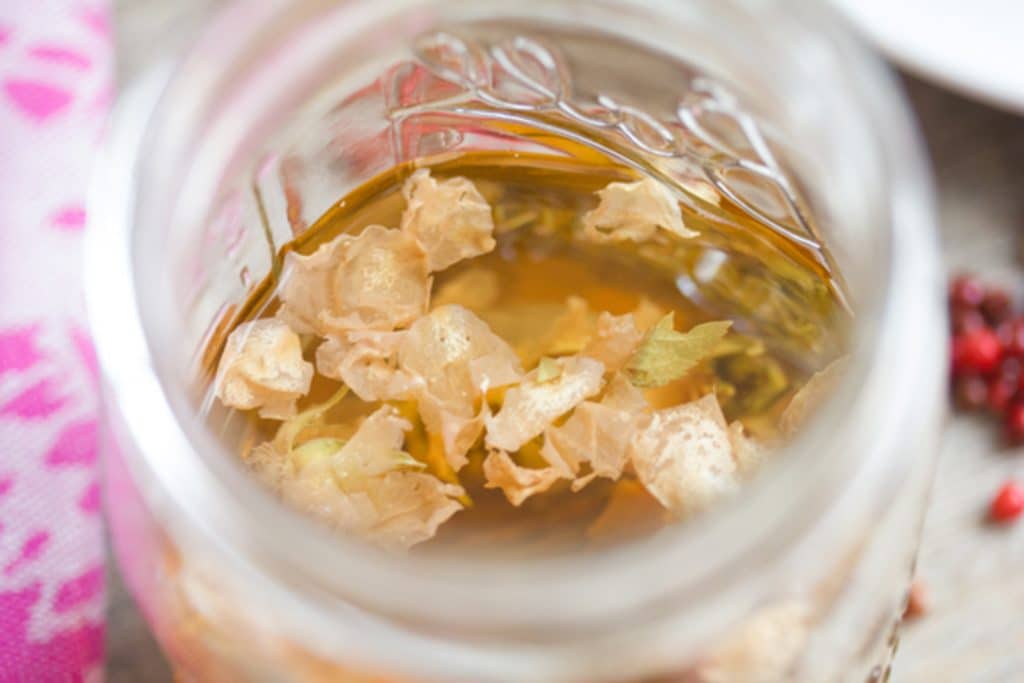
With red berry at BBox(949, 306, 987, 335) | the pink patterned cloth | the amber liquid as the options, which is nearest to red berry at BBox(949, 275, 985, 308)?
red berry at BBox(949, 306, 987, 335)

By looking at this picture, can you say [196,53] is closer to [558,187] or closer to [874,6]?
[558,187]

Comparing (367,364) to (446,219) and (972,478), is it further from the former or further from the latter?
(972,478)

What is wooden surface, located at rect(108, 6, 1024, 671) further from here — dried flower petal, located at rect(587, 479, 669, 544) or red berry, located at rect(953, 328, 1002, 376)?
dried flower petal, located at rect(587, 479, 669, 544)

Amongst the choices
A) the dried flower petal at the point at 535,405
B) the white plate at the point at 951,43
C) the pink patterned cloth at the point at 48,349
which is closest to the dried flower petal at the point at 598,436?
the dried flower petal at the point at 535,405

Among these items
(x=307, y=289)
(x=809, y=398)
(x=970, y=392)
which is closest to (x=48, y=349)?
(x=307, y=289)

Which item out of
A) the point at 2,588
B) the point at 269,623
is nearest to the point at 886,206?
the point at 269,623
